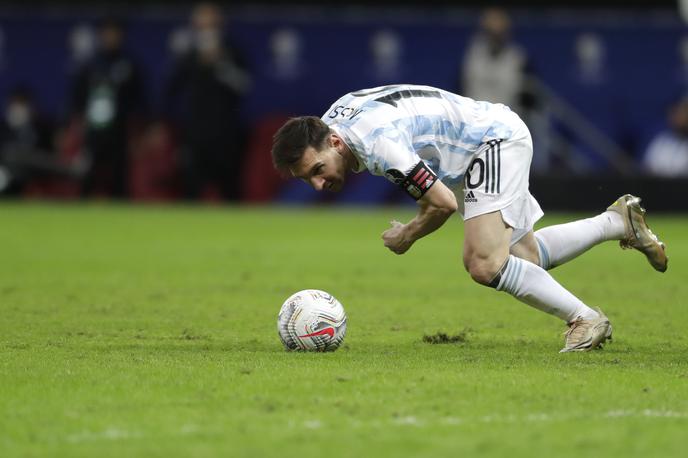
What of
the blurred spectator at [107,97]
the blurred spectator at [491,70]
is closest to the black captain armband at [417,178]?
the blurred spectator at [491,70]

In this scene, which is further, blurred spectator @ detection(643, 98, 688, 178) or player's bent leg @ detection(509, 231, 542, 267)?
blurred spectator @ detection(643, 98, 688, 178)

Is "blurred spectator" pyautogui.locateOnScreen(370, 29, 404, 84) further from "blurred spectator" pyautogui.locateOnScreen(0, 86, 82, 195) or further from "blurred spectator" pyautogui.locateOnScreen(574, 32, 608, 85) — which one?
"blurred spectator" pyautogui.locateOnScreen(0, 86, 82, 195)

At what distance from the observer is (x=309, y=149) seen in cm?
716

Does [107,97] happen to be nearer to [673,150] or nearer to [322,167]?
[673,150]

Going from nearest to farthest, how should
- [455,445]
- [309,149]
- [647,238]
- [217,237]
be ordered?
[455,445] < [309,149] < [647,238] < [217,237]

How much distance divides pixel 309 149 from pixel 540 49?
16563mm

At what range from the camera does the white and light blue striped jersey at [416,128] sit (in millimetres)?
7094

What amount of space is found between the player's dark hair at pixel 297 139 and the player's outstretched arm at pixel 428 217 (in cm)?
62

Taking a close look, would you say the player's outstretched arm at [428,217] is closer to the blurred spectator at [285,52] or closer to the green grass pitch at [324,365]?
the green grass pitch at [324,365]

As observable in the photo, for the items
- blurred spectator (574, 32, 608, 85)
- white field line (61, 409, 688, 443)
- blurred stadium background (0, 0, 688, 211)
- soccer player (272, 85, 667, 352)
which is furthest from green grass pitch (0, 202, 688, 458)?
blurred spectator (574, 32, 608, 85)

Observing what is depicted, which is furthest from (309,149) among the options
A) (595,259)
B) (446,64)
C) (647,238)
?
(446,64)

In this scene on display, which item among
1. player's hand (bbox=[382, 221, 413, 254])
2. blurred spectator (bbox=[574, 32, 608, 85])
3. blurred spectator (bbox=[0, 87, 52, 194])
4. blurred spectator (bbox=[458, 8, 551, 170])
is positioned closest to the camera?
player's hand (bbox=[382, 221, 413, 254])

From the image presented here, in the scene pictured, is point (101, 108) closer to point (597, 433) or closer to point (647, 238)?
point (647, 238)

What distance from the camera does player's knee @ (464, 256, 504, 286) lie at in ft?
24.1
